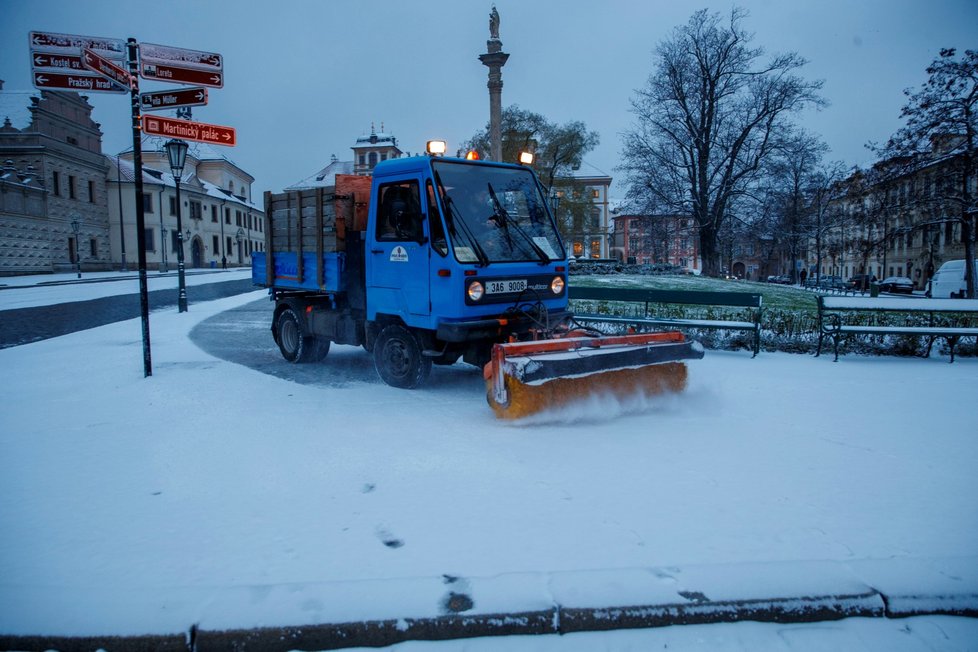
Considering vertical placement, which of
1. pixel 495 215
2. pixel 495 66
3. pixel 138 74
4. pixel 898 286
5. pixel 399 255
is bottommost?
pixel 898 286

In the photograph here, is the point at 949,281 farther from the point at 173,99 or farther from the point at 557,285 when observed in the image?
the point at 173,99

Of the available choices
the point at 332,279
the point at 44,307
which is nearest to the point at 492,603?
the point at 332,279

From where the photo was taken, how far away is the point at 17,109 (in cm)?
4634

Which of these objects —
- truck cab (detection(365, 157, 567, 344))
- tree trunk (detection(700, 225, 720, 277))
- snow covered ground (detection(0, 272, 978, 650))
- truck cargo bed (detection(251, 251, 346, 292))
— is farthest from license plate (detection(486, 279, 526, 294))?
tree trunk (detection(700, 225, 720, 277))

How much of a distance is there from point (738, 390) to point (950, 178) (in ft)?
55.1

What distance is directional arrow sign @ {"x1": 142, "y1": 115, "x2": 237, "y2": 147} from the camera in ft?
23.8

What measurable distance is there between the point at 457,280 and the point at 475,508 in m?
3.05

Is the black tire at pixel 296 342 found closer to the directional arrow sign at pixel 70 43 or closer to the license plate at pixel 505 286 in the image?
the license plate at pixel 505 286

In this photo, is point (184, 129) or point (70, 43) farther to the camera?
point (184, 129)

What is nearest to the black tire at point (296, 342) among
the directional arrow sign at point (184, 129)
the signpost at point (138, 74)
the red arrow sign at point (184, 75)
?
the signpost at point (138, 74)

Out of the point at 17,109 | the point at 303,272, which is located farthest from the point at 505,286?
the point at 17,109

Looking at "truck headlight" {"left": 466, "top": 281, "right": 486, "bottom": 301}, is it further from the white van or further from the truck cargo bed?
the white van

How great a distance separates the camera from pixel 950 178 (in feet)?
61.3

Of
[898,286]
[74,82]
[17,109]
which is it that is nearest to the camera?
[74,82]
